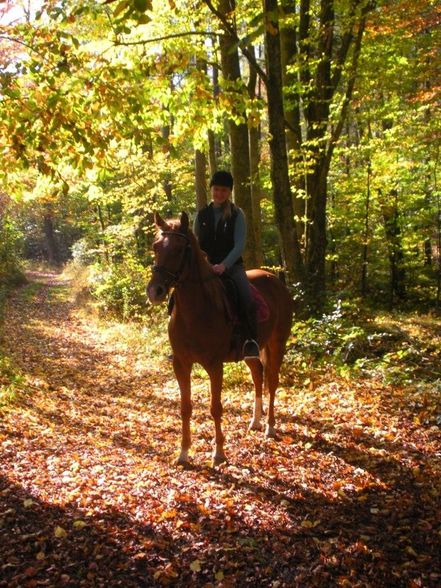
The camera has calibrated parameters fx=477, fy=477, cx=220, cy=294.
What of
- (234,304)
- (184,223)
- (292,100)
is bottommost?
(234,304)

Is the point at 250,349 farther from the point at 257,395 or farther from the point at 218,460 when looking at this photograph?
the point at 218,460

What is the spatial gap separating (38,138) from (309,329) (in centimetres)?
647

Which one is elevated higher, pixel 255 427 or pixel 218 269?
pixel 218 269

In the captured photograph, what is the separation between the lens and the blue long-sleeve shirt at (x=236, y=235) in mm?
5980

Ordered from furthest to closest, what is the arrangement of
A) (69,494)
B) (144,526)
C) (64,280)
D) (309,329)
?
(64,280)
(309,329)
(69,494)
(144,526)

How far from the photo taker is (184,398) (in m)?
5.95

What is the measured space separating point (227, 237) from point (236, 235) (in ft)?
0.63

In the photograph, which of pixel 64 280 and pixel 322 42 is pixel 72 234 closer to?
pixel 64 280

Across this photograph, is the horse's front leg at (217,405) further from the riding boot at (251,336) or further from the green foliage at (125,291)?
the green foliage at (125,291)

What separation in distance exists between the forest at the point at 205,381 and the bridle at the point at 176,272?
75.8 inches

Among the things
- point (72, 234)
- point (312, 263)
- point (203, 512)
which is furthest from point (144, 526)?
point (72, 234)

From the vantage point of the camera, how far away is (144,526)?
14.9 feet

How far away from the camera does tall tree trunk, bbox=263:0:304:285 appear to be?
29.8 ft

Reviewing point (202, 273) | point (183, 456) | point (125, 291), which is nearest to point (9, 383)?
point (183, 456)
